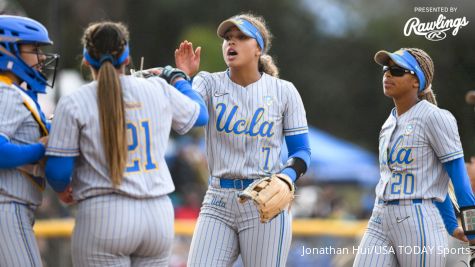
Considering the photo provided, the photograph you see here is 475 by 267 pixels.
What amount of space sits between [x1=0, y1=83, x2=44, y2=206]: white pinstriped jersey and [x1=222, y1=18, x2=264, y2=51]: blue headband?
149 cm

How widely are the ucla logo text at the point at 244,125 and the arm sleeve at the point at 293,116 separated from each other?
13 cm

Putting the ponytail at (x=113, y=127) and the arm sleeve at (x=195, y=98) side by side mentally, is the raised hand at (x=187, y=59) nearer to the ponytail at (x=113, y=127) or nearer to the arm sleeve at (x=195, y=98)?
the arm sleeve at (x=195, y=98)

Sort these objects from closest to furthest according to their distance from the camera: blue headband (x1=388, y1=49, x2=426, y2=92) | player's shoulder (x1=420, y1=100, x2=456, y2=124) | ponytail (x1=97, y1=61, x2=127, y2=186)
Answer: ponytail (x1=97, y1=61, x2=127, y2=186) → player's shoulder (x1=420, y1=100, x2=456, y2=124) → blue headband (x1=388, y1=49, x2=426, y2=92)

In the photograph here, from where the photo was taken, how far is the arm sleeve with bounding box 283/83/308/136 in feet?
19.1

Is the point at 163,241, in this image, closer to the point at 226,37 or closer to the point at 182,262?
the point at 226,37

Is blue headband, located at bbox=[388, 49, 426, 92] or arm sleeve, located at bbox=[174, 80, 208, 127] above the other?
blue headband, located at bbox=[388, 49, 426, 92]

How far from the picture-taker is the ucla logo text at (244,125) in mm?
5723

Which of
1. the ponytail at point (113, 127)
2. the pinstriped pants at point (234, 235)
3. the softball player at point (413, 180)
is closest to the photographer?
the ponytail at point (113, 127)

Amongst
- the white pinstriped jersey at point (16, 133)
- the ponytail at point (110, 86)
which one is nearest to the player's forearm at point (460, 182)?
the ponytail at point (110, 86)

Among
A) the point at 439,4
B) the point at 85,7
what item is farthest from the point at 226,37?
the point at 85,7

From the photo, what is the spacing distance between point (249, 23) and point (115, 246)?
1938mm

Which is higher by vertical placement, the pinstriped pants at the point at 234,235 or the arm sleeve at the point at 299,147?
the arm sleeve at the point at 299,147

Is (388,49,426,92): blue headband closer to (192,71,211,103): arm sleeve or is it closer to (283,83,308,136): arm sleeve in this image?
(283,83,308,136): arm sleeve

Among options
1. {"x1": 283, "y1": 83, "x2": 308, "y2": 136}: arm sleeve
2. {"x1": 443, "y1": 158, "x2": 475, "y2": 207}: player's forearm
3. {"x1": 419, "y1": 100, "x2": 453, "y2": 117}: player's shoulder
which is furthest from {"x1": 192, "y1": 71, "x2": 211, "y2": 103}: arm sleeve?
{"x1": 443, "y1": 158, "x2": 475, "y2": 207}: player's forearm
